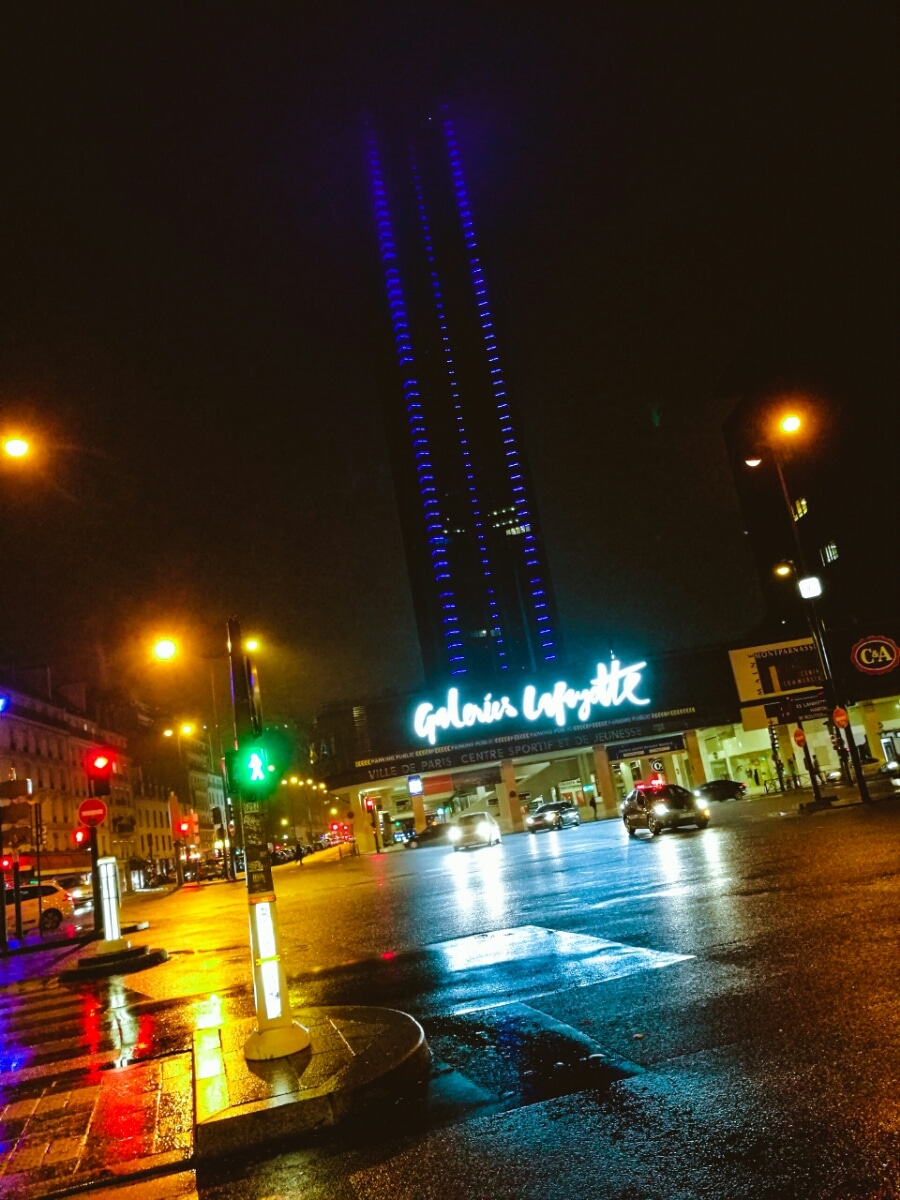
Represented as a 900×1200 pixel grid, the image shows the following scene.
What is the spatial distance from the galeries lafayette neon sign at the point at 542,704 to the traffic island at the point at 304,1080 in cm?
4858

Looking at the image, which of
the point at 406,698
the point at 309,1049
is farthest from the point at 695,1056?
the point at 406,698

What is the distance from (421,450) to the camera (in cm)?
15612

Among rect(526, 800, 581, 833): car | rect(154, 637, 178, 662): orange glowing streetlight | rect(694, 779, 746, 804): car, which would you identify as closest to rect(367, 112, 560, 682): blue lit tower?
rect(526, 800, 581, 833): car

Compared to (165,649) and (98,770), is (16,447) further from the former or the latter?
(98,770)

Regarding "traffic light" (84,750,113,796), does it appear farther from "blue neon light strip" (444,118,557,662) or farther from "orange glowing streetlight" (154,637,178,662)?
"blue neon light strip" (444,118,557,662)

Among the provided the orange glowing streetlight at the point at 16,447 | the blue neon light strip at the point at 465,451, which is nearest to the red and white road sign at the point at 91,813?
the orange glowing streetlight at the point at 16,447

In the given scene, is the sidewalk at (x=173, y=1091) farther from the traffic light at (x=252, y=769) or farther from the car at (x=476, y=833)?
the car at (x=476, y=833)

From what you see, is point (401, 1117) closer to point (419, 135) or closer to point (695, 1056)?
point (695, 1056)

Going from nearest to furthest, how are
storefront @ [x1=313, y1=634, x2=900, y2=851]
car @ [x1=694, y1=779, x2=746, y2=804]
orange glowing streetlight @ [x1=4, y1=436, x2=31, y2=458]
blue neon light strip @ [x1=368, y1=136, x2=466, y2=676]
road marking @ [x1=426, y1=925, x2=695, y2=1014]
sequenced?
road marking @ [x1=426, y1=925, x2=695, y2=1014] → orange glowing streetlight @ [x1=4, y1=436, x2=31, y2=458] → car @ [x1=694, y1=779, x2=746, y2=804] → storefront @ [x1=313, y1=634, x2=900, y2=851] → blue neon light strip @ [x1=368, y1=136, x2=466, y2=676]

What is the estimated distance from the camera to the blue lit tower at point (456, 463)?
147 meters

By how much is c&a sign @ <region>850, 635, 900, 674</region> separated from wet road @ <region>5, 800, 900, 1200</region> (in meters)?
15.7

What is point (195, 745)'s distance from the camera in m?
114

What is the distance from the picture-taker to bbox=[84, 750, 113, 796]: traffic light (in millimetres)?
15469

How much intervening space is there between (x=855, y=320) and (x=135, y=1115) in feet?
182
